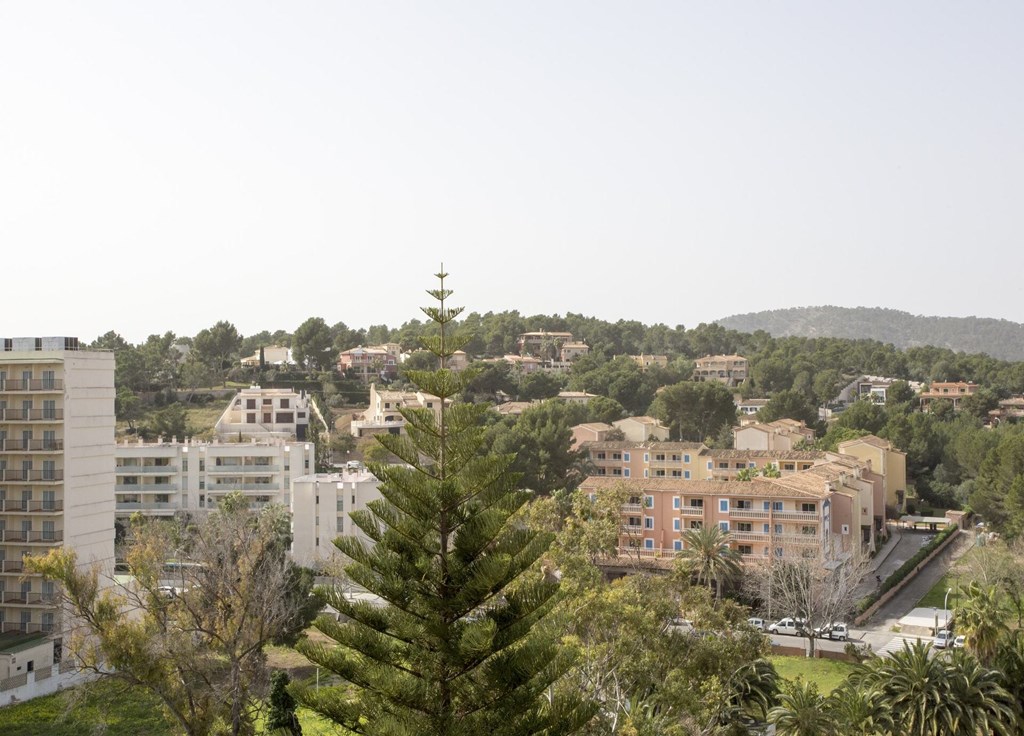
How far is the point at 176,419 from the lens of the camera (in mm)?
52906

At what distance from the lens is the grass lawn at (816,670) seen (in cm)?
2344

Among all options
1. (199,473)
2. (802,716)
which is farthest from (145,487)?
(802,716)

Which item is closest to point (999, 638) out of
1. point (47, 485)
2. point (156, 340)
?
point (47, 485)

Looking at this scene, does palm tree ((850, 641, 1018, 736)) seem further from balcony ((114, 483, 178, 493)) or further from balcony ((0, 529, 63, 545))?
balcony ((114, 483, 178, 493))

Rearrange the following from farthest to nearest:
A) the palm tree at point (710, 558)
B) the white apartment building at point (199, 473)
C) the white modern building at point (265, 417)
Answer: the white modern building at point (265, 417) → the white apartment building at point (199, 473) → the palm tree at point (710, 558)

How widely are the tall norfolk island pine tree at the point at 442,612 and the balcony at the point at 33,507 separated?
57.4 feet

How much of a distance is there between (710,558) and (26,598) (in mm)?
17379

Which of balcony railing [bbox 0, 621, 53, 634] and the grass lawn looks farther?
balcony railing [bbox 0, 621, 53, 634]

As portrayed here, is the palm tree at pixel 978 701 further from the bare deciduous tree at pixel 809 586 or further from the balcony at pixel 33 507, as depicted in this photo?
the balcony at pixel 33 507

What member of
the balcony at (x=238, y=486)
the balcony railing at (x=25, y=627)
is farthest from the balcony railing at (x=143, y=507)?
the balcony railing at (x=25, y=627)

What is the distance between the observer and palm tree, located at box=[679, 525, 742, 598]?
28250 millimetres

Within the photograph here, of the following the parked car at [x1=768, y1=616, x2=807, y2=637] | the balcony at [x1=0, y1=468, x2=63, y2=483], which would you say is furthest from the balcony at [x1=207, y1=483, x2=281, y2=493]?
the parked car at [x1=768, y1=616, x2=807, y2=637]

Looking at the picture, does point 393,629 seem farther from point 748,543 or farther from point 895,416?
point 895,416

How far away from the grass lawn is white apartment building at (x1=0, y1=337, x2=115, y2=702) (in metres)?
16.3
